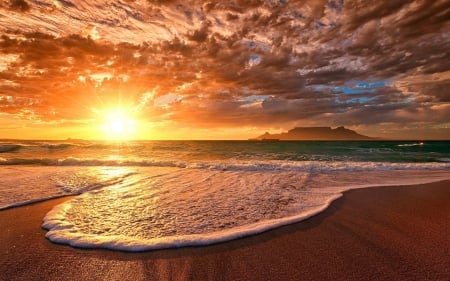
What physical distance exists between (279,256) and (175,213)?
136 inches

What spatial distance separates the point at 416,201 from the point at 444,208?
2.62 feet

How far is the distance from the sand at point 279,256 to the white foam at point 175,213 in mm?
294

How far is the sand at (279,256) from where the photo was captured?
365 centimetres

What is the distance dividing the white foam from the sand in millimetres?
294

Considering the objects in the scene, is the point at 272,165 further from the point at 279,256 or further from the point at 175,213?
the point at 279,256

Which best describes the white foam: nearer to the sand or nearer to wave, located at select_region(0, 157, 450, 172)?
the sand

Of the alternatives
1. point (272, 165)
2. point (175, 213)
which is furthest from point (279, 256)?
point (272, 165)

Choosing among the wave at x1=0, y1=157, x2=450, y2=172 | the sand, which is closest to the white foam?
the sand

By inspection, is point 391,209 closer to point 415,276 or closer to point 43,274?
point 415,276

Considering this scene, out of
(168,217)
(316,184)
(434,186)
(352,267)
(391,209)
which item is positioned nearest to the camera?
(352,267)

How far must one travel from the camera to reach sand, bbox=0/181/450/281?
365cm

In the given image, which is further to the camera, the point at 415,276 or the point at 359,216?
the point at 359,216

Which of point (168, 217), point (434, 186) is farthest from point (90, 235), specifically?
point (434, 186)

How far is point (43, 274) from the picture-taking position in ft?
12.0
